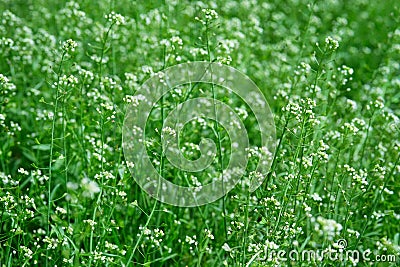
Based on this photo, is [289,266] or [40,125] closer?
[289,266]

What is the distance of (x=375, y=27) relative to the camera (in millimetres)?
7844

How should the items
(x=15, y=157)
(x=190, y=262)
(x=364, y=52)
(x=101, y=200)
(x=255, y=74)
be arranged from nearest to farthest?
(x=101, y=200) < (x=190, y=262) < (x=15, y=157) < (x=255, y=74) < (x=364, y=52)

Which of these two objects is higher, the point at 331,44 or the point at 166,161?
the point at 331,44

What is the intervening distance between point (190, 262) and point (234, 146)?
0.96m

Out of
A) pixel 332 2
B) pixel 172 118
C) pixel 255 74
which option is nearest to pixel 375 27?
pixel 332 2

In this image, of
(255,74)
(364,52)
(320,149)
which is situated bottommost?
(320,149)

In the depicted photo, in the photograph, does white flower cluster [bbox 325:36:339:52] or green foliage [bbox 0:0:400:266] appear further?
white flower cluster [bbox 325:36:339:52]

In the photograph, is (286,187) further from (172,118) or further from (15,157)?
(15,157)

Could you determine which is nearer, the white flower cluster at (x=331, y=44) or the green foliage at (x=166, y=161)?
the green foliage at (x=166, y=161)

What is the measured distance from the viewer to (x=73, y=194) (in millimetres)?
3488

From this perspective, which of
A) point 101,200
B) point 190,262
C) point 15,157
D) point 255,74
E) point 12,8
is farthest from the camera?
point 12,8

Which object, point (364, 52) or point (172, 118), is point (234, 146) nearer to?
point (172, 118)

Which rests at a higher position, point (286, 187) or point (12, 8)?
point (12, 8)

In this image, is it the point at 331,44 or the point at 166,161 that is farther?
the point at 166,161
